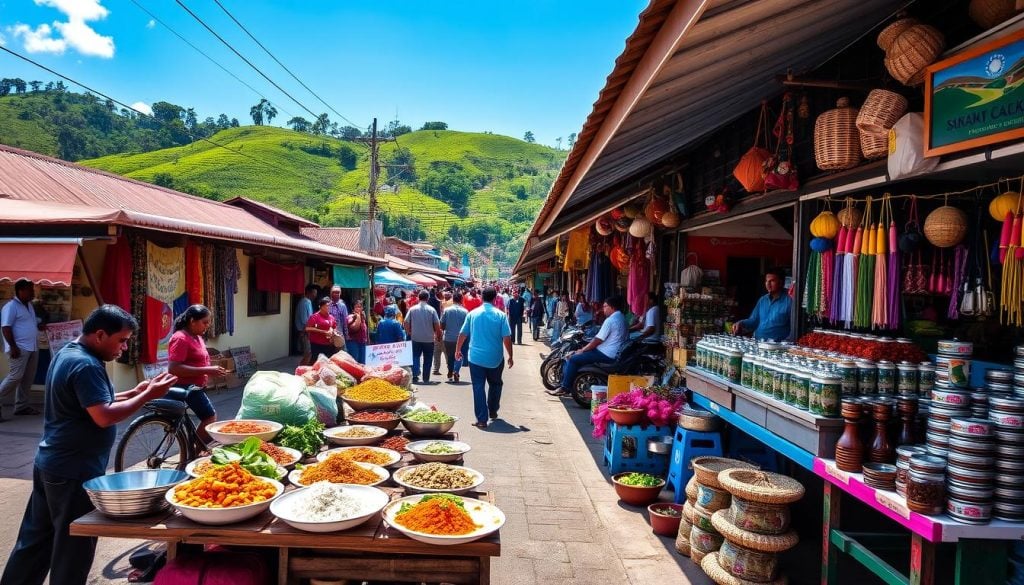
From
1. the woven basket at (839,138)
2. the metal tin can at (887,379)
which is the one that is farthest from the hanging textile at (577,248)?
the metal tin can at (887,379)

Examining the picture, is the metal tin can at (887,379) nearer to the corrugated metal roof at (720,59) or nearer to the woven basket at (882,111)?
the woven basket at (882,111)

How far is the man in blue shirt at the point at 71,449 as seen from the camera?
3.31 metres

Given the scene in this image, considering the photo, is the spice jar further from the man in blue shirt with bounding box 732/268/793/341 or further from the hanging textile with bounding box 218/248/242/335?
the hanging textile with bounding box 218/248/242/335

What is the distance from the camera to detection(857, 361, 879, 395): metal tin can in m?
3.78

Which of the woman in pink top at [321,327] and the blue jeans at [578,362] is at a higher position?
the woman in pink top at [321,327]

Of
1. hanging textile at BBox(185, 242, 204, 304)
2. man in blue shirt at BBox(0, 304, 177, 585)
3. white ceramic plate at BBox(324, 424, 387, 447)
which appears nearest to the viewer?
man in blue shirt at BBox(0, 304, 177, 585)

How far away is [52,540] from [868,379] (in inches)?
191

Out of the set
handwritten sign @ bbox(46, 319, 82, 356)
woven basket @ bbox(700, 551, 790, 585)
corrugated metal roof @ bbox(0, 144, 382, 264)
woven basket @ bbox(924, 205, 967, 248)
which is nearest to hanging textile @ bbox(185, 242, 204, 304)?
corrugated metal roof @ bbox(0, 144, 382, 264)

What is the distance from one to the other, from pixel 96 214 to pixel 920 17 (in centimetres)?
898

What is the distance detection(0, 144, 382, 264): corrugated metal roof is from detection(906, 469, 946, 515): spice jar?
8506mm

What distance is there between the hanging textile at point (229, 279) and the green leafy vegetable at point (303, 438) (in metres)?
8.68

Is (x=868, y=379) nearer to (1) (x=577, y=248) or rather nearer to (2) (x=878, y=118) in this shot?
(2) (x=878, y=118)

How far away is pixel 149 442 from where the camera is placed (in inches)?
232

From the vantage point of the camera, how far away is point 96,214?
796 centimetres
